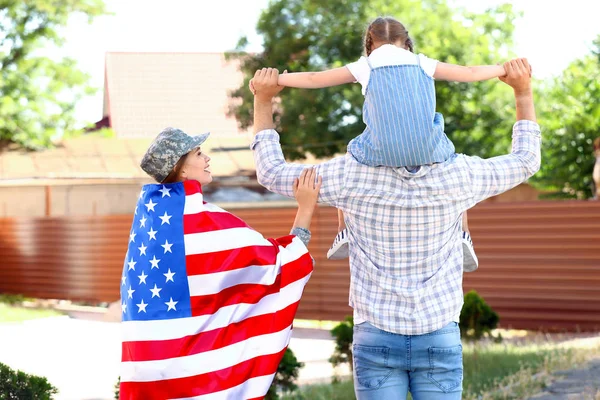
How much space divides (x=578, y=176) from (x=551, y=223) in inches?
120

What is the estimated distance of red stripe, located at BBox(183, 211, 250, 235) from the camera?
3180mm

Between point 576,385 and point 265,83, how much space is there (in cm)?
475

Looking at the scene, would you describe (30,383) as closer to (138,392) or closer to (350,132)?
(138,392)

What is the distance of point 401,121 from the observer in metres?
2.79

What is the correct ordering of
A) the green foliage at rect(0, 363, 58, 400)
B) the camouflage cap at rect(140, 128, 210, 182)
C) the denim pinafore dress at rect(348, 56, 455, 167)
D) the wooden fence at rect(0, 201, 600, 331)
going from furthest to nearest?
1. the wooden fence at rect(0, 201, 600, 331)
2. the green foliage at rect(0, 363, 58, 400)
3. the camouflage cap at rect(140, 128, 210, 182)
4. the denim pinafore dress at rect(348, 56, 455, 167)

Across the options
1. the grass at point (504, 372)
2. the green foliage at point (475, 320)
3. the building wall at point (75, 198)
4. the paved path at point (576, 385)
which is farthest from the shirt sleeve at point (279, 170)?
the building wall at point (75, 198)

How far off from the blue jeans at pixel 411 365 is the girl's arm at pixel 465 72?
2.57 feet

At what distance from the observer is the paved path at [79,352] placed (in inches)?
376

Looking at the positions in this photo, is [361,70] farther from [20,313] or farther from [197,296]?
[20,313]

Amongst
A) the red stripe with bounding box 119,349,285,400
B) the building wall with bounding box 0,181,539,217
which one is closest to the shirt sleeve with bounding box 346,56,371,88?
the red stripe with bounding box 119,349,285,400

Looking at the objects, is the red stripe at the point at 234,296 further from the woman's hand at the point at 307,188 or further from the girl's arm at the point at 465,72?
the girl's arm at the point at 465,72

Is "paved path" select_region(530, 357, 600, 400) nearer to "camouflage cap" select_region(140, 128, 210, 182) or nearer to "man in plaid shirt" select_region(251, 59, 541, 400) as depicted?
"man in plaid shirt" select_region(251, 59, 541, 400)

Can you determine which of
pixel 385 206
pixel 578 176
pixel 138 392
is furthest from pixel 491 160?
pixel 578 176

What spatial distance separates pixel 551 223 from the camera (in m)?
12.2
